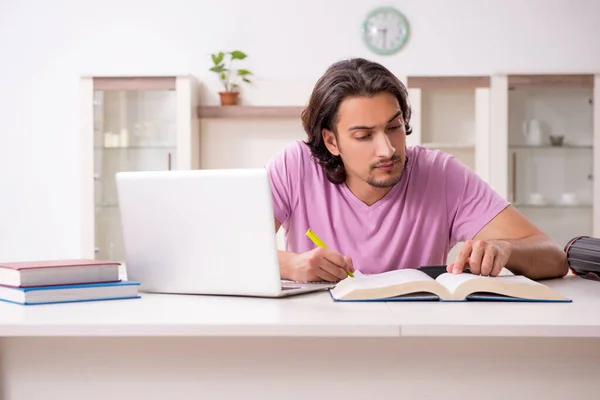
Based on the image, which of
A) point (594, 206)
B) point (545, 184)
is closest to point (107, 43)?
point (545, 184)

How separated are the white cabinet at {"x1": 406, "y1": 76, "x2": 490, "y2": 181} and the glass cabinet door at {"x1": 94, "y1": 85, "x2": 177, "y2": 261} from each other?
131 cm

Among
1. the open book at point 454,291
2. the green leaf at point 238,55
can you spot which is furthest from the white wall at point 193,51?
the open book at point 454,291

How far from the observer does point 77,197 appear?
461 cm

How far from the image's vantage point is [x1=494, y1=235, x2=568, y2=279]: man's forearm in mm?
1704

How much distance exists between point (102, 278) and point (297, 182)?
807 mm

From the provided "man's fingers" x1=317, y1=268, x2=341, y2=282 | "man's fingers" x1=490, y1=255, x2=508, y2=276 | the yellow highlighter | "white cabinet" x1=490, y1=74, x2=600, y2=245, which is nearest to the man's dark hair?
the yellow highlighter

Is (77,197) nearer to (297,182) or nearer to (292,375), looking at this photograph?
(297,182)

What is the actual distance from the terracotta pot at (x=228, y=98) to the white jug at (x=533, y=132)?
1572mm

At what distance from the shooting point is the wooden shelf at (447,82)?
13.7 ft

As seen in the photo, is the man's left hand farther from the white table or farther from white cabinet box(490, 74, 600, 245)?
white cabinet box(490, 74, 600, 245)

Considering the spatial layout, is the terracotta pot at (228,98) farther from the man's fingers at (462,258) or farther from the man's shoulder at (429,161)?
the man's fingers at (462,258)

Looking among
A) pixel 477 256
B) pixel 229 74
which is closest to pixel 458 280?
pixel 477 256

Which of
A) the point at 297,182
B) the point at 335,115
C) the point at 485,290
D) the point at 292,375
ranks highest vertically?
the point at 335,115

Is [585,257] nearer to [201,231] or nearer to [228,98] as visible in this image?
[201,231]
